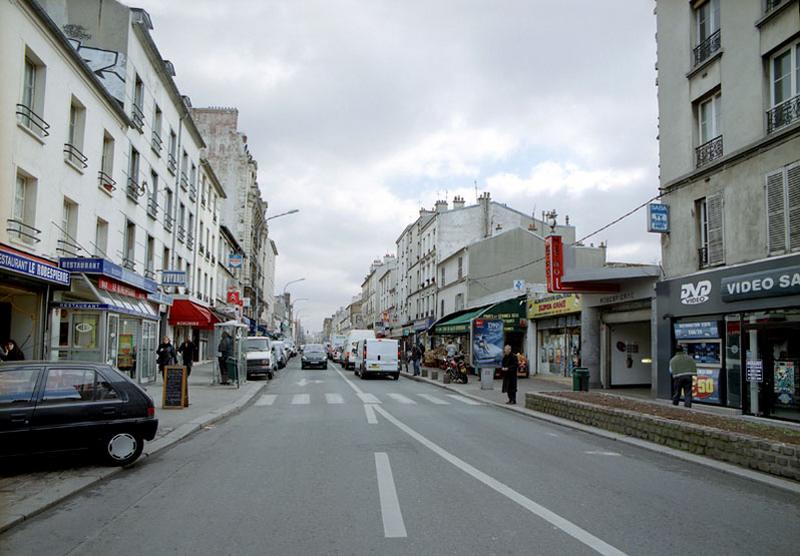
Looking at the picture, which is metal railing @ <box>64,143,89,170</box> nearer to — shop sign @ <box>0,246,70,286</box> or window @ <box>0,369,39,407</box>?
shop sign @ <box>0,246,70,286</box>

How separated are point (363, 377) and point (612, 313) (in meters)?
13.3

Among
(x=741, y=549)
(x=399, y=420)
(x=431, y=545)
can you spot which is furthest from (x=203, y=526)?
(x=399, y=420)

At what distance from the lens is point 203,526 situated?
18.0 feet

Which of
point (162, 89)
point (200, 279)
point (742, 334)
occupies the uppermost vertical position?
point (162, 89)

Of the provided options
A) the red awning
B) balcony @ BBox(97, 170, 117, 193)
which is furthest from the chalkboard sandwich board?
the red awning

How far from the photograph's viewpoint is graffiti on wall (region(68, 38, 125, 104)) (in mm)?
21875

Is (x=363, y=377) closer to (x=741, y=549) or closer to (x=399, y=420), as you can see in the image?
(x=399, y=420)

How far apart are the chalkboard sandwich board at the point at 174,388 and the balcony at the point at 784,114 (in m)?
14.6

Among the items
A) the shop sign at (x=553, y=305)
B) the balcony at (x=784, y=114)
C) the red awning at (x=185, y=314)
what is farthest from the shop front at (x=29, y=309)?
the shop sign at (x=553, y=305)

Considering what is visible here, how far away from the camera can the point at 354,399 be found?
18.9 metres

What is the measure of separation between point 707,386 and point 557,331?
1253 cm

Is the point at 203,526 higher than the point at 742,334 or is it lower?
lower

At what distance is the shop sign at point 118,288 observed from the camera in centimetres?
1792

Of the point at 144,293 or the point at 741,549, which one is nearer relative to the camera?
the point at 741,549
